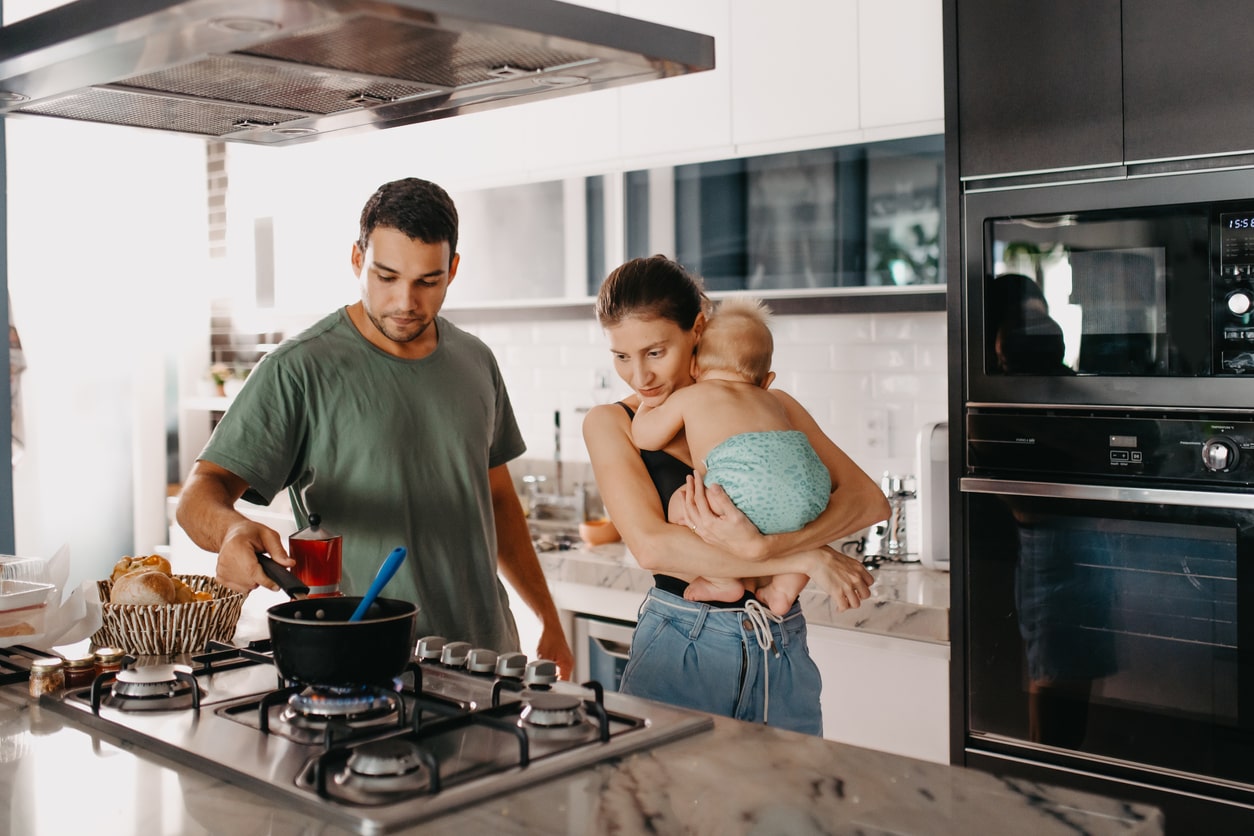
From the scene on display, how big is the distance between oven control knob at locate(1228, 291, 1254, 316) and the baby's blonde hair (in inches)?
38.4

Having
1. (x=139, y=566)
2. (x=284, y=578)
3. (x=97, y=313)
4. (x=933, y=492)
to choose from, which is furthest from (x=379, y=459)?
(x=97, y=313)

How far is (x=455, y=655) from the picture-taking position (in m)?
1.76

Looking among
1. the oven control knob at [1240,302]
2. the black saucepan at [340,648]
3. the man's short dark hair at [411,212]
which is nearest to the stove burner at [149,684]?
the black saucepan at [340,648]

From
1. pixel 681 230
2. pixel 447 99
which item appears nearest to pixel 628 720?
pixel 447 99

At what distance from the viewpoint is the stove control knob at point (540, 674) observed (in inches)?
63.1

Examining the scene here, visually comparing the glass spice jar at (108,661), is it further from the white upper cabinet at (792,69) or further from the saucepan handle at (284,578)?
the white upper cabinet at (792,69)

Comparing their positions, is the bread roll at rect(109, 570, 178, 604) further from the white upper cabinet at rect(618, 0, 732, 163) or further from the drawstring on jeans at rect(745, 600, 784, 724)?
the white upper cabinet at rect(618, 0, 732, 163)

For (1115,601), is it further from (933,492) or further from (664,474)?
(664,474)

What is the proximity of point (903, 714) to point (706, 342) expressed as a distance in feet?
4.09

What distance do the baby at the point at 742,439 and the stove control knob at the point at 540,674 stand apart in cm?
49

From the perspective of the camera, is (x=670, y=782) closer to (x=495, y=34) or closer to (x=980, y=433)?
(x=495, y=34)

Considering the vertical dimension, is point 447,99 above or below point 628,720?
above

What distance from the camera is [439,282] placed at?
7.31 feet

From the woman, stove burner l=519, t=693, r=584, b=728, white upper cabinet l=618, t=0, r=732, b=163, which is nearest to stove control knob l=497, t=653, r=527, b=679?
stove burner l=519, t=693, r=584, b=728
